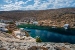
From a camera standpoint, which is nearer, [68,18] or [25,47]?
[25,47]

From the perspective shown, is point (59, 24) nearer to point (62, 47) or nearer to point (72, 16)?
point (72, 16)

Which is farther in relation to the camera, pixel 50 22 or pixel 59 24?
pixel 50 22

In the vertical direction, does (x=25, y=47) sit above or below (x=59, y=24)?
above

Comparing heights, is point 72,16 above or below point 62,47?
below

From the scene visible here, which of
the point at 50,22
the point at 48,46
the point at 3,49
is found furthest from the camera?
the point at 50,22

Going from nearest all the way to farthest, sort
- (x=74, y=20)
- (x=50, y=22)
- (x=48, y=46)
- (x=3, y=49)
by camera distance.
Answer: (x=3, y=49), (x=48, y=46), (x=74, y=20), (x=50, y=22)

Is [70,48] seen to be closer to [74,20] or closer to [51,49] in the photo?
[51,49]

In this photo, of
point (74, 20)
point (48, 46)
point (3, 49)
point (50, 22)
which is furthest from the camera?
point (50, 22)

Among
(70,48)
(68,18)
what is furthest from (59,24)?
(70,48)

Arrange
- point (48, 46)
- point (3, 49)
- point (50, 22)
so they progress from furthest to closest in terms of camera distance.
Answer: point (50, 22) < point (48, 46) < point (3, 49)
